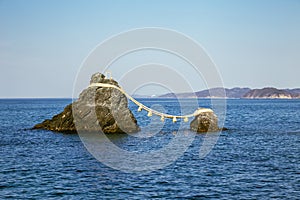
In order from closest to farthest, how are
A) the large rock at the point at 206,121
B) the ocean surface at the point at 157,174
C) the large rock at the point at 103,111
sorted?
the ocean surface at the point at 157,174, the large rock at the point at 206,121, the large rock at the point at 103,111

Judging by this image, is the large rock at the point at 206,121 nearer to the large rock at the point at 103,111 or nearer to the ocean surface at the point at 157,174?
the large rock at the point at 103,111

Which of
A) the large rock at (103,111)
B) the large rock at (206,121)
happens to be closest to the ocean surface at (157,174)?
the large rock at (206,121)

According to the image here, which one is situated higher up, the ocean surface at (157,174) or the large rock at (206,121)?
the large rock at (206,121)

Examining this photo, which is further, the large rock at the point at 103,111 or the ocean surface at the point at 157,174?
the large rock at the point at 103,111

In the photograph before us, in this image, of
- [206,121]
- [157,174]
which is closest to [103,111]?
[206,121]

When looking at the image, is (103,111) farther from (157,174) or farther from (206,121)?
(157,174)

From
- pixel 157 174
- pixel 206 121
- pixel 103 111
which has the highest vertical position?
pixel 103 111

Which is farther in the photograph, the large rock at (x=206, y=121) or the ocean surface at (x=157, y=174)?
the large rock at (x=206, y=121)

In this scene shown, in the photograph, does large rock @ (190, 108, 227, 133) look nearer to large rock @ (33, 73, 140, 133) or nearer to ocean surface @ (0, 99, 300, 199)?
large rock @ (33, 73, 140, 133)

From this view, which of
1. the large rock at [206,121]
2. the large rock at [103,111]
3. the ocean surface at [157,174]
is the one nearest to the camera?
the ocean surface at [157,174]

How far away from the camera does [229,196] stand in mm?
23594

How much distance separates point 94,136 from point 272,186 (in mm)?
30764

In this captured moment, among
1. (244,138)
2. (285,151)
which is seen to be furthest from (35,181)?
(244,138)

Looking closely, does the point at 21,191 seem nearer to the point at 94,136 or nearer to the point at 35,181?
the point at 35,181
